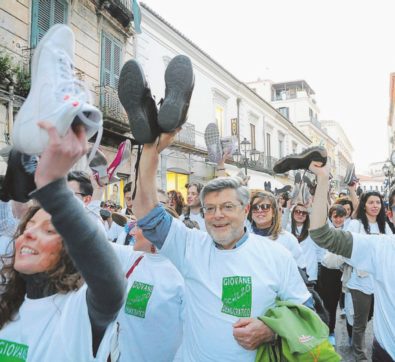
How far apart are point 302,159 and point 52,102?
186 cm

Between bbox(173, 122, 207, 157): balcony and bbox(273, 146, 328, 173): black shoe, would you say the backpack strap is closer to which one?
bbox(273, 146, 328, 173): black shoe

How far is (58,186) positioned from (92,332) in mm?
602

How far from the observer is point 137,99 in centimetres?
188

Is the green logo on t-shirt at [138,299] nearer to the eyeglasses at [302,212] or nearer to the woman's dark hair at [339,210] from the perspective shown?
the eyeglasses at [302,212]

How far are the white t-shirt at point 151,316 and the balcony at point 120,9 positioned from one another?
11.8 m

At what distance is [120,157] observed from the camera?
342 cm

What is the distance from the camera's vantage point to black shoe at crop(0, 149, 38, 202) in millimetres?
1709

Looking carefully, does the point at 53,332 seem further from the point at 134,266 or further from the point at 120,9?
the point at 120,9

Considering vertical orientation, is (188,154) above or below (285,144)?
below

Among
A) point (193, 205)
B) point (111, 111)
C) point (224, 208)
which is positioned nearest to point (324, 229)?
point (224, 208)

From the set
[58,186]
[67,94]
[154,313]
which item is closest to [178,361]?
[154,313]

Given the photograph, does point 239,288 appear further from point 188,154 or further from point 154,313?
point 188,154

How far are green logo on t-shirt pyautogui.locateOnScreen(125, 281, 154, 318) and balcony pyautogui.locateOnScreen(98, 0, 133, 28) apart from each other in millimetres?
11802

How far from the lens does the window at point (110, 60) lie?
502 inches
